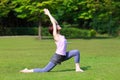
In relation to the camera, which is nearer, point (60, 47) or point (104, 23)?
point (60, 47)

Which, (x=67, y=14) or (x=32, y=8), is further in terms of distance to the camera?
(x=67, y=14)

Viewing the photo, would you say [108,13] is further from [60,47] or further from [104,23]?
[60,47]

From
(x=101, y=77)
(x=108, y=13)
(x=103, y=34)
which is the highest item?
(x=101, y=77)

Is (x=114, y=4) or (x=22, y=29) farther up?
(x=114, y=4)

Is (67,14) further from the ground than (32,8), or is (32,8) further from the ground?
(32,8)

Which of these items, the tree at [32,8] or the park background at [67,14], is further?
the park background at [67,14]

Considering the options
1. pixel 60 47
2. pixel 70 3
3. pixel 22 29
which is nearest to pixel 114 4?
pixel 70 3

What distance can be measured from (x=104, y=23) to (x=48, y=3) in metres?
14.2

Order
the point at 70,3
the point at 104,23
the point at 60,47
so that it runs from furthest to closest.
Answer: the point at 104,23, the point at 70,3, the point at 60,47

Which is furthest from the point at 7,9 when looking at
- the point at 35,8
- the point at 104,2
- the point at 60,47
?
the point at 60,47

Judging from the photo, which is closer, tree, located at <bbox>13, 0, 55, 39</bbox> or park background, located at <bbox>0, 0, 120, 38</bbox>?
tree, located at <bbox>13, 0, 55, 39</bbox>

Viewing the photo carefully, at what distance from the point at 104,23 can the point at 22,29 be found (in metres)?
11.5

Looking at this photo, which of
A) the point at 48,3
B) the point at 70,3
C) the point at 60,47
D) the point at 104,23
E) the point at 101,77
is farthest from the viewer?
the point at 104,23

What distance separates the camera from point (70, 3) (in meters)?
49.9
